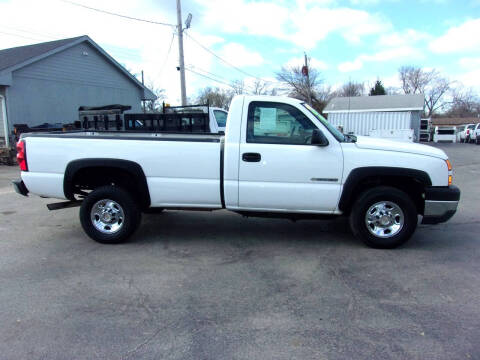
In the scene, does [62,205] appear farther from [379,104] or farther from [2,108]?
[379,104]

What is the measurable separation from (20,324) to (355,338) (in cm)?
277

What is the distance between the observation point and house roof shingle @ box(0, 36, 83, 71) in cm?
1745

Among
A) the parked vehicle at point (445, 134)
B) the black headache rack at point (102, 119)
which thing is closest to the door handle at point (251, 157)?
the black headache rack at point (102, 119)

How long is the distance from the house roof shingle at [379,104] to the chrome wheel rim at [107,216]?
28.1m

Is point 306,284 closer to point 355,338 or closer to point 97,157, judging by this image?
point 355,338

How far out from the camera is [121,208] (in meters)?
5.12

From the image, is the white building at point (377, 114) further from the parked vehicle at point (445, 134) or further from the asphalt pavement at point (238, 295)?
the asphalt pavement at point (238, 295)

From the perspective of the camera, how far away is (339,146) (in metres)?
4.77

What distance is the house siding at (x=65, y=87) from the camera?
17.5m

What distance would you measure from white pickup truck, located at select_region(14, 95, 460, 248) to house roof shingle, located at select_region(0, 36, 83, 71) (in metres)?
14.7

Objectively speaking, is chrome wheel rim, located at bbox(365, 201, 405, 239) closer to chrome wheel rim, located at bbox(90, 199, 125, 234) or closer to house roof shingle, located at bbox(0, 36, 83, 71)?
chrome wheel rim, located at bbox(90, 199, 125, 234)

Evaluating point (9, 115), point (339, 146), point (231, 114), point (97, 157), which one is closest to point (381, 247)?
point (339, 146)

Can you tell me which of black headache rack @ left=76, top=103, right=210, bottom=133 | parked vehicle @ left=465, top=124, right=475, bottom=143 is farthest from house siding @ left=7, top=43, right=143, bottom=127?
parked vehicle @ left=465, top=124, right=475, bottom=143

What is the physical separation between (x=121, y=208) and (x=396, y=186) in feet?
12.2
